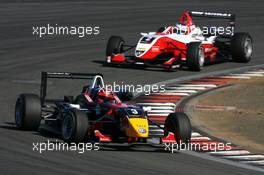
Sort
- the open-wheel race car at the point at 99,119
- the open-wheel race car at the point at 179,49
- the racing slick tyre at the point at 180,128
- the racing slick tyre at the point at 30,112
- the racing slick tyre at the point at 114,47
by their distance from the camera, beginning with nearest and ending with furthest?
the open-wheel race car at the point at 99,119
the racing slick tyre at the point at 180,128
the racing slick tyre at the point at 30,112
the open-wheel race car at the point at 179,49
the racing slick tyre at the point at 114,47

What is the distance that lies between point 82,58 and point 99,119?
47.8 ft

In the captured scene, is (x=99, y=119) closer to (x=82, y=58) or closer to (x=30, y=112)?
(x=30, y=112)

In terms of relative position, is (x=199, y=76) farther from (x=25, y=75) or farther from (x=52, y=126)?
(x=52, y=126)

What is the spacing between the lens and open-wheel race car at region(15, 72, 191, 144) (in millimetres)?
19938

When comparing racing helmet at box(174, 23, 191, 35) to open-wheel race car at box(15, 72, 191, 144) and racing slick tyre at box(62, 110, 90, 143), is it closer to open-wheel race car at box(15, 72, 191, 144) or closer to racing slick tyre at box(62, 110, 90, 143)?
open-wheel race car at box(15, 72, 191, 144)

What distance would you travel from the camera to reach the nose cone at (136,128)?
19.8m

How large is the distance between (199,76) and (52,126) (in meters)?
10.4

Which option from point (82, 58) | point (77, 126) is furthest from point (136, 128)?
point (82, 58)

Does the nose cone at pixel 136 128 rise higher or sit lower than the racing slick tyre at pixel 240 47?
lower

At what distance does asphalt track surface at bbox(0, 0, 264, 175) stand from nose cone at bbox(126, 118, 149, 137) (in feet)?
1.23

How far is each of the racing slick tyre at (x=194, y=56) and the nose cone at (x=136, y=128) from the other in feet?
39.6

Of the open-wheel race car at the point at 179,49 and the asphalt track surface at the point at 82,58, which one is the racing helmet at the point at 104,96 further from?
the open-wheel race car at the point at 179,49

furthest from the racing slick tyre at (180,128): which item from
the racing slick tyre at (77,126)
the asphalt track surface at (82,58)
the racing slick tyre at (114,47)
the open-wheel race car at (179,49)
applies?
A: the racing slick tyre at (114,47)

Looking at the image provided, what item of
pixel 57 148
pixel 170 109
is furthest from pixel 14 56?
pixel 57 148
